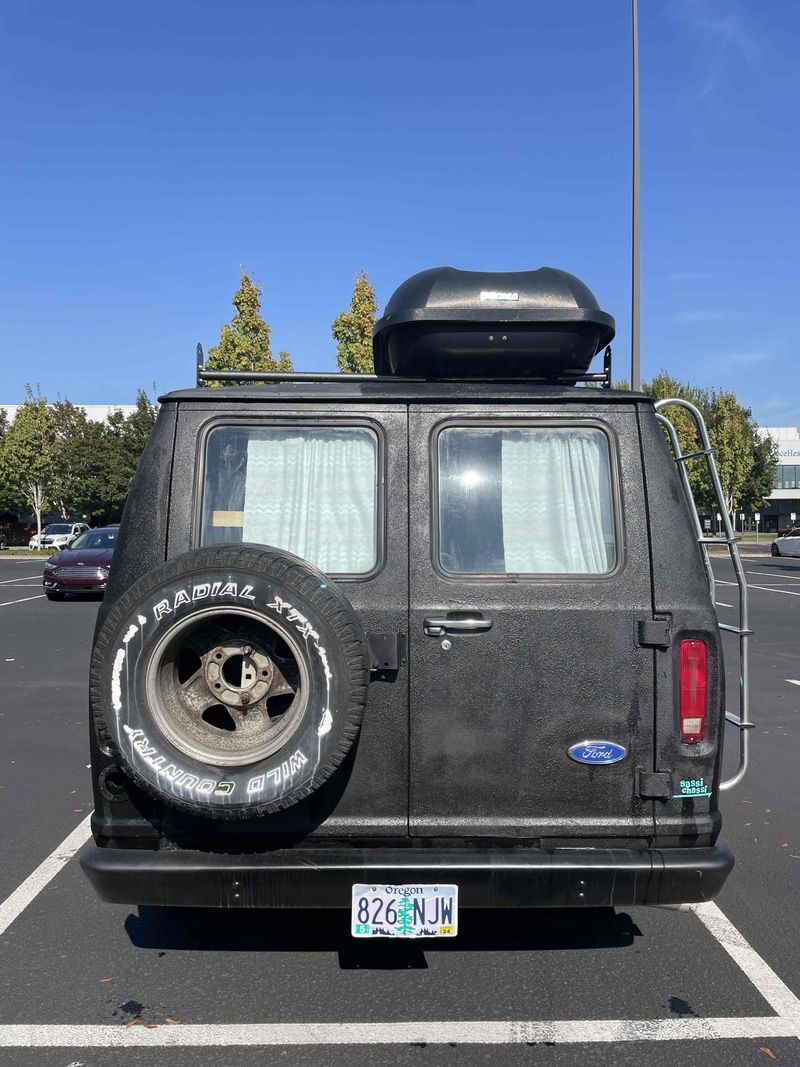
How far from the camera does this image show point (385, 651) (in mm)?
3051

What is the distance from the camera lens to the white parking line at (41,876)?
13.3ft

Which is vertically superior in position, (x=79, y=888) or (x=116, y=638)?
(x=116, y=638)

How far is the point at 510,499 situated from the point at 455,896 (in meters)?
1.38

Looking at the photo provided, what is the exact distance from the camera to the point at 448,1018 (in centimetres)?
313

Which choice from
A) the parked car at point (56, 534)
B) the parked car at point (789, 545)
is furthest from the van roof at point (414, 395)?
the parked car at point (56, 534)

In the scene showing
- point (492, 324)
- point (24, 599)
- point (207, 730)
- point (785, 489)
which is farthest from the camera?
point (785, 489)

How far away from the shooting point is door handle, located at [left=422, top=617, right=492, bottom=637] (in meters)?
3.08

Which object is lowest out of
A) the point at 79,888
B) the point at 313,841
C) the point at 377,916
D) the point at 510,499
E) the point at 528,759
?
the point at 79,888

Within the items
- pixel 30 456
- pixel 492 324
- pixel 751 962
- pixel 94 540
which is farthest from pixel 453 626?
pixel 30 456

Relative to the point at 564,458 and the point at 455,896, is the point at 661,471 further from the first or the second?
the point at 455,896

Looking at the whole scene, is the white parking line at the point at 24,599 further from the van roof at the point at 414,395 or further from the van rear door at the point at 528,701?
the van rear door at the point at 528,701

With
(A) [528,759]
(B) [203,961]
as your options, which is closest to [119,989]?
(B) [203,961]

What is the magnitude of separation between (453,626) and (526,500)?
1.88ft

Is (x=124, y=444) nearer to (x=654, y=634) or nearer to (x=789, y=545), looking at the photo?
(x=789, y=545)
